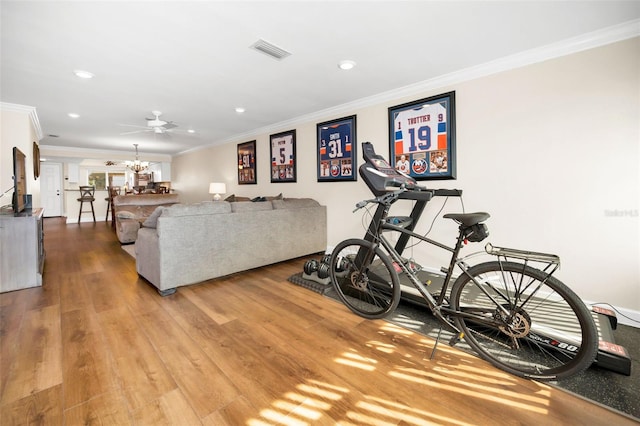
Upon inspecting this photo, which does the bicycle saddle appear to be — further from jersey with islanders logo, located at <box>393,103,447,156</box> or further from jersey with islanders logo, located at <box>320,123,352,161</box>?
jersey with islanders logo, located at <box>320,123,352,161</box>

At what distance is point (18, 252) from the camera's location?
3.03 m

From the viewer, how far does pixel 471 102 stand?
307 cm

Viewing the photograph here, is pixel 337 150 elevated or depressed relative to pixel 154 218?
elevated

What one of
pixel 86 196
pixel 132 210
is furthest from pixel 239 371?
pixel 86 196

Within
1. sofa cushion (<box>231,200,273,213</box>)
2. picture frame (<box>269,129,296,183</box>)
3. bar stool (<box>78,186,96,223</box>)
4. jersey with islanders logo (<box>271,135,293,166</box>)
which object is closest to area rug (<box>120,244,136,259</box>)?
sofa cushion (<box>231,200,273,213</box>)

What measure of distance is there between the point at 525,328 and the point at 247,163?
587 cm

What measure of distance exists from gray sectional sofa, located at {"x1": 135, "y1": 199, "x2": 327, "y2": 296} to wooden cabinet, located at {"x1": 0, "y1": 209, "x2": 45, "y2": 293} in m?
1.00

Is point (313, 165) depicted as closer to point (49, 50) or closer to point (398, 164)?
point (398, 164)

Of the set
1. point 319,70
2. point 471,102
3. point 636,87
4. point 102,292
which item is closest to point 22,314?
point 102,292

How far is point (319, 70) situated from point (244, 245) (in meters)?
2.21

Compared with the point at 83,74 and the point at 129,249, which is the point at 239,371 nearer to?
the point at 83,74

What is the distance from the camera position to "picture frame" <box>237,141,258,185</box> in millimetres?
6262

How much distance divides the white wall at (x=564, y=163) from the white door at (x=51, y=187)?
41.0 ft

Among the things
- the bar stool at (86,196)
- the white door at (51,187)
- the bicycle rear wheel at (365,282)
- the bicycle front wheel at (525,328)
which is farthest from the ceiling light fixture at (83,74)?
→ the white door at (51,187)
